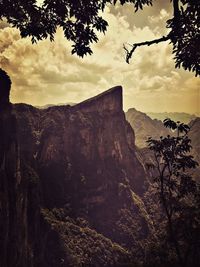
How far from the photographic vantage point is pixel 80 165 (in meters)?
121

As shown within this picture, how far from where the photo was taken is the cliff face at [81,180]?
280ft

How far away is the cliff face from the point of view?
3361 inches

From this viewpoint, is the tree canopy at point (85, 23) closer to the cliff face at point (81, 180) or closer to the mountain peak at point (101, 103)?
the cliff face at point (81, 180)

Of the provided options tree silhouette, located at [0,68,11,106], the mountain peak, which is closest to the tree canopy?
tree silhouette, located at [0,68,11,106]

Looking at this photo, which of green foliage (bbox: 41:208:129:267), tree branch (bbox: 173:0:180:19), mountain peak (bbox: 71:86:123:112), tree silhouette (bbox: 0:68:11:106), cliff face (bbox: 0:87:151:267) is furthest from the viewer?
mountain peak (bbox: 71:86:123:112)

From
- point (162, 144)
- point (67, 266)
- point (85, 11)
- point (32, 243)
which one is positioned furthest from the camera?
point (67, 266)

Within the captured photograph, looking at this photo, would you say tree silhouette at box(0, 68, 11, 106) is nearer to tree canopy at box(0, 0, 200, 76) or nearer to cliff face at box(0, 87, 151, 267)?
cliff face at box(0, 87, 151, 267)

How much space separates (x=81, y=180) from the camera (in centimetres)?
11919

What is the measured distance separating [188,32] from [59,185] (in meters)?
108

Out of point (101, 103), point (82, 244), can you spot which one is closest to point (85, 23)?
point (82, 244)

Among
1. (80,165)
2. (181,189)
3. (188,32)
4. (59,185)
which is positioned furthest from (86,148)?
(188,32)

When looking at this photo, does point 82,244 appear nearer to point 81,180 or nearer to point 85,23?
point 81,180

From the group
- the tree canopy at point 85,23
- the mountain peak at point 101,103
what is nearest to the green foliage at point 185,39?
the tree canopy at point 85,23

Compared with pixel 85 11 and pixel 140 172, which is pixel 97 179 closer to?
pixel 140 172
